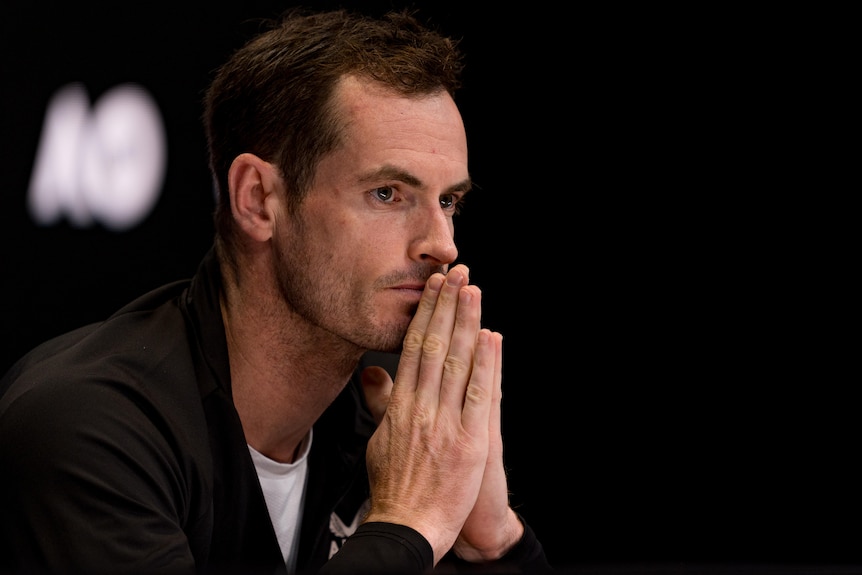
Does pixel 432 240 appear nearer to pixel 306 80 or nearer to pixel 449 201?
pixel 449 201

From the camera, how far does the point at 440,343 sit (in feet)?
5.24

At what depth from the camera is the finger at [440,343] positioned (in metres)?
1.59

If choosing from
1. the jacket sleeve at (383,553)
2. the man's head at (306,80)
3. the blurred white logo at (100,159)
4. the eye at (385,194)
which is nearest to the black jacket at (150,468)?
the jacket sleeve at (383,553)

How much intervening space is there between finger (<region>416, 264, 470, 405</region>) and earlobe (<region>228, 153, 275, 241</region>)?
1.10 feet

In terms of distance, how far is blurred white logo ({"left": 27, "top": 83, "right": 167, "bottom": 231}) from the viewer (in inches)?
107

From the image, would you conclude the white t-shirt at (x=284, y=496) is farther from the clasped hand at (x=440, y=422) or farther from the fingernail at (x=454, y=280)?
the fingernail at (x=454, y=280)

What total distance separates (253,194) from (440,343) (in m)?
0.44

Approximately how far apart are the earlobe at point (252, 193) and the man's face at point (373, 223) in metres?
0.06

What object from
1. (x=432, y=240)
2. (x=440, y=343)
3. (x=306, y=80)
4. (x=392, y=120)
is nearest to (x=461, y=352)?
(x=440, y=343)

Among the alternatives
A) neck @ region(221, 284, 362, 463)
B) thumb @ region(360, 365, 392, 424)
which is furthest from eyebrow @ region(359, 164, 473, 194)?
thumb @ region(360, 365, 392, 424)

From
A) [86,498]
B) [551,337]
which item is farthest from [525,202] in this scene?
[86,498]

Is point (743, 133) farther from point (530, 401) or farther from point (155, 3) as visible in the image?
point (155, 3)

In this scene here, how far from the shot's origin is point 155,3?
2812 mm

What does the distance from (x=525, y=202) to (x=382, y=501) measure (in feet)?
6.05
